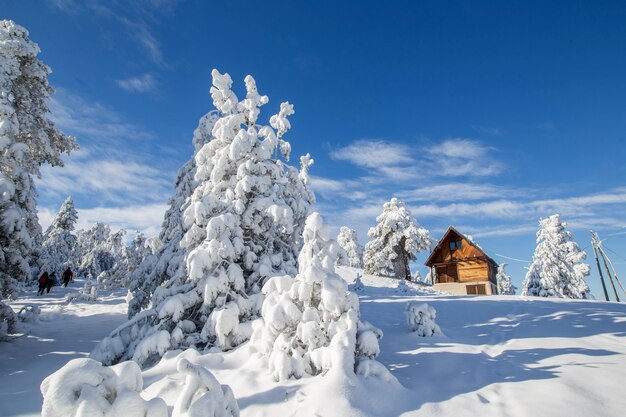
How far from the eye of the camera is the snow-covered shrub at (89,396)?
2.73m

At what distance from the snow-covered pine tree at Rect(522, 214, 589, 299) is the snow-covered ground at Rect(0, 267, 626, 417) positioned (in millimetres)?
28933

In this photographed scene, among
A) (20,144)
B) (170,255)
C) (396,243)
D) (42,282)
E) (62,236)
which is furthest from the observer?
(62,236)

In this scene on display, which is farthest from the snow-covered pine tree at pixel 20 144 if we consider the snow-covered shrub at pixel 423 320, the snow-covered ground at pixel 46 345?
the snow-covered shrub at pixel 423 320

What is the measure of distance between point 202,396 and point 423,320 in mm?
7166

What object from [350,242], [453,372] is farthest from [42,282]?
[350,242]

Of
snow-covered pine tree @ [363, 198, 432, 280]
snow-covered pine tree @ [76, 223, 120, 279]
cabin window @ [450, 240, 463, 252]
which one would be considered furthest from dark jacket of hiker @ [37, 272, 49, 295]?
cabin window @ [450, 240, 463, 252]

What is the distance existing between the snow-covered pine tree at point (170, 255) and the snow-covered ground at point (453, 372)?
8.09 feet

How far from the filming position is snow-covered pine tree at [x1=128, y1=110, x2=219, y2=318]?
40.5ft

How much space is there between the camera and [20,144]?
10.3 meters

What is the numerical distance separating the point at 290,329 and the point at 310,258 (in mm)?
1514

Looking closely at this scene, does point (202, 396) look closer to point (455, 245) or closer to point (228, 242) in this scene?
point (228, 242)

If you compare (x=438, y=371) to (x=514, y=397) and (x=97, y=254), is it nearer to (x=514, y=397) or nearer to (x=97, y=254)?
(x=514, y=397)

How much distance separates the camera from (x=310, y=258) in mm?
7348

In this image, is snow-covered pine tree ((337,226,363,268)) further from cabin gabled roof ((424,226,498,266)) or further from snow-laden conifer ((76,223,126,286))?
snow-laden conifer ((76,223,126,286))
